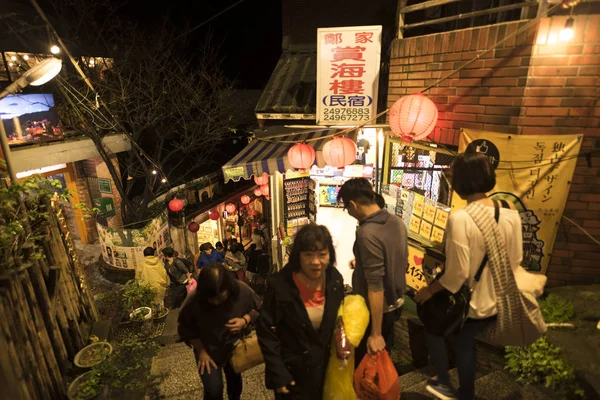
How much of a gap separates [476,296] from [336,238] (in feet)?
23.3

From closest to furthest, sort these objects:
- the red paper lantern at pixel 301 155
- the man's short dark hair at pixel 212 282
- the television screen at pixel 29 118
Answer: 1. the man's short dark hair at pixel 212 282
2. the red paper lantern at pixel 301 155
3. the television screen at pixel 29 118

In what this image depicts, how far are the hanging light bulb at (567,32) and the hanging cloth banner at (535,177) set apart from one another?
1.17 m

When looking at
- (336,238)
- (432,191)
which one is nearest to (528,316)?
(432,191)

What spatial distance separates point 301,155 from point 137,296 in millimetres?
5408

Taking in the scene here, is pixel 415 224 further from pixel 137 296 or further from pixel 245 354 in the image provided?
pixel 137 296

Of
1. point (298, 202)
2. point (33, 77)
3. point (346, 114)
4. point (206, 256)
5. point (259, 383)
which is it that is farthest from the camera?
point (298, 202)

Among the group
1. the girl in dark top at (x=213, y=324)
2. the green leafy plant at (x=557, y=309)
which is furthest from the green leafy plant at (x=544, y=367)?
the girl in dark top at (x=213, y=324)

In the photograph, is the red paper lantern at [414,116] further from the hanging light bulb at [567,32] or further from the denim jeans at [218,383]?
the denim jeans at [218,383]

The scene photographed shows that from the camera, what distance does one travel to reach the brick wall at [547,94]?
13.2ft

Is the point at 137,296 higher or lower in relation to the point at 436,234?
lower

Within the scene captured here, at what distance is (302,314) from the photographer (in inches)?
106

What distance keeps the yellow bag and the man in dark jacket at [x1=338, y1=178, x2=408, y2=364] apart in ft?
0.76

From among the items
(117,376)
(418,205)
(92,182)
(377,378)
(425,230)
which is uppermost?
(418,205)

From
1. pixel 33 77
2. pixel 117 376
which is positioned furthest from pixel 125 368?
pixel 33 77
